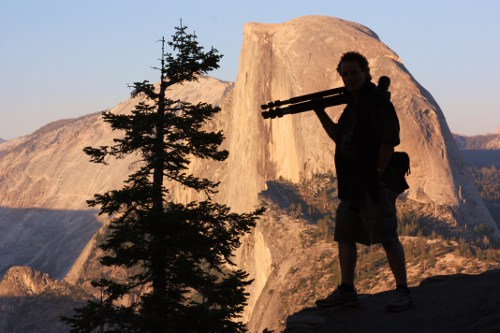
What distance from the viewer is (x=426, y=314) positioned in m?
10.4

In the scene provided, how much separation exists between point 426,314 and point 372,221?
5.11ft

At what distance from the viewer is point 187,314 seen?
66.9ft

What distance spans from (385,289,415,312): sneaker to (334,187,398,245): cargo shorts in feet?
2.88

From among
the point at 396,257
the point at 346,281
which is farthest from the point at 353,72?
the point at 346,281

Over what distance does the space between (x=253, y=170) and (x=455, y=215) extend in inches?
1420

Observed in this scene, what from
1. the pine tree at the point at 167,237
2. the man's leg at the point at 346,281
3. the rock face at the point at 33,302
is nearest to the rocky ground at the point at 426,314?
the man's leg at the point at 346,281

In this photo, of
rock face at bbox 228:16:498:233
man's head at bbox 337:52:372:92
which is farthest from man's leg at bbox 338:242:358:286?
rock face at bbox 228:16:498:233

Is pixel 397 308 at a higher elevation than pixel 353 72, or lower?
lower

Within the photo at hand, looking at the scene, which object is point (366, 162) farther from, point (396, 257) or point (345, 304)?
point (345, 304)

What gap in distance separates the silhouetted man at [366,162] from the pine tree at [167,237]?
1031 centimetres

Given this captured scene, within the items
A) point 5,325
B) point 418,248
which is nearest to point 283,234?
point 418,248

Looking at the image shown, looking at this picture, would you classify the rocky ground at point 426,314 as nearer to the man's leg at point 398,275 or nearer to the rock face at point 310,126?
the man's leg at point 398,275

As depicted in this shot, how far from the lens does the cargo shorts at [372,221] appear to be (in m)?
9.95

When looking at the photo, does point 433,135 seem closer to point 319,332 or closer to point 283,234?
point 283,234
